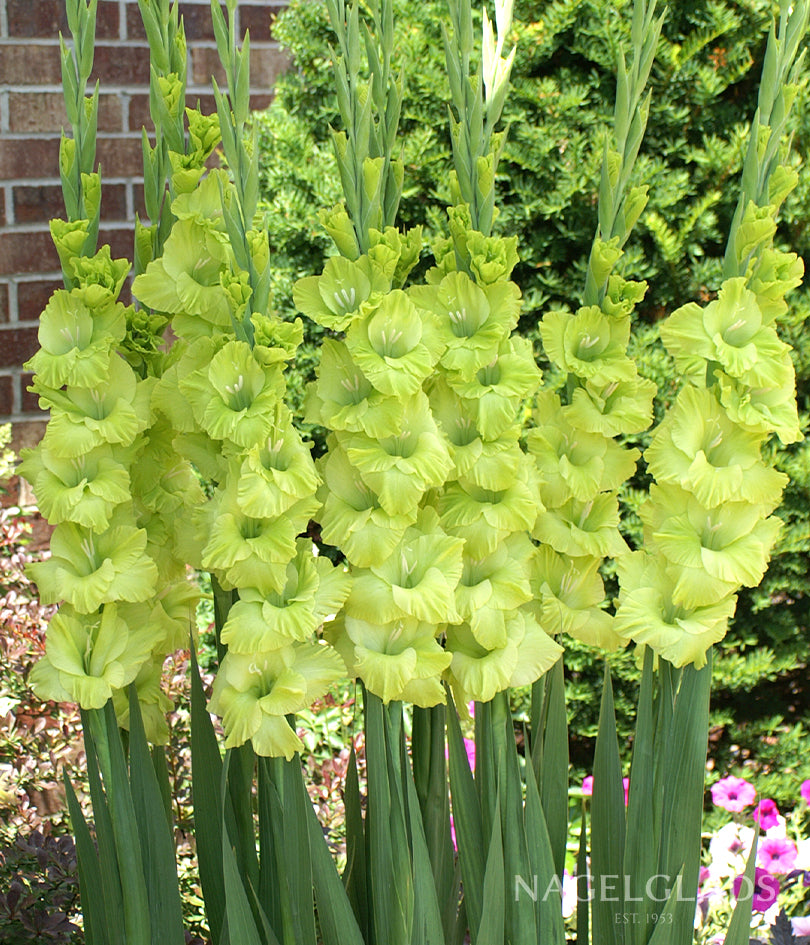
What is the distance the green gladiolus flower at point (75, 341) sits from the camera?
80 cm

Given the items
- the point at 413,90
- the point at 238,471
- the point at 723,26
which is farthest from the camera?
the point at 413,90

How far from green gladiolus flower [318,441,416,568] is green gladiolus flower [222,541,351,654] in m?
0.02

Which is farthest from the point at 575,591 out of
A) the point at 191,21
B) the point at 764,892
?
the point at 191,21

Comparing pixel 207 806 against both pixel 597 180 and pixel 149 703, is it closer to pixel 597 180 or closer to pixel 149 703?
pixel 149 703

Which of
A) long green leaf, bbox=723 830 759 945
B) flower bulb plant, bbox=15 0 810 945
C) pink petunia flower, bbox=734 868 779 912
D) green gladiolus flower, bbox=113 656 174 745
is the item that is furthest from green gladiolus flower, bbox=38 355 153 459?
pink petunia flower, bbox=734 868 779 912

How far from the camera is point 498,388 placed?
2.65 feet

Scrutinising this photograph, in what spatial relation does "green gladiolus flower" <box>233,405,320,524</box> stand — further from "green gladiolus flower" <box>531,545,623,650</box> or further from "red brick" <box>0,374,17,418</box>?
"red brick" <box>0,374,17,418</box>

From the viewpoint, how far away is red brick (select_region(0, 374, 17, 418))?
94.4 inches

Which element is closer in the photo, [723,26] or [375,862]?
[375,862]

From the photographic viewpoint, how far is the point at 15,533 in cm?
212

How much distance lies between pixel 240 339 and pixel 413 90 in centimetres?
159

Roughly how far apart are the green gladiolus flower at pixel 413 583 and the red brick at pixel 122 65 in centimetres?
202

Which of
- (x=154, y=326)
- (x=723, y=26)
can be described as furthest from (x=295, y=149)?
(x=154, y=326)

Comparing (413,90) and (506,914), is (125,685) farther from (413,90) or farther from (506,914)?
(413,90)
